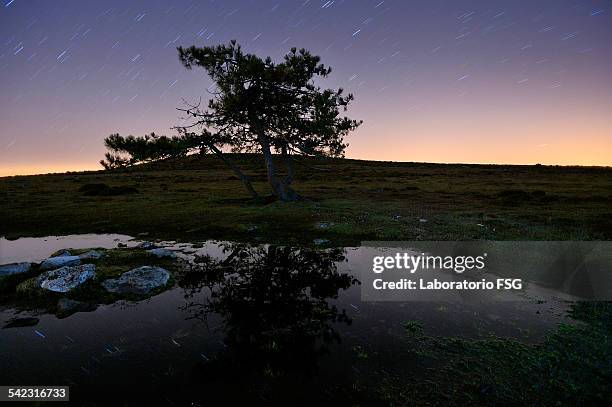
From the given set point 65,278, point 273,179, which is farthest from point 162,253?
point 273,179

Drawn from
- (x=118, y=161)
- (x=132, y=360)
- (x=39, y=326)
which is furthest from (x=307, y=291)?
(x=118, y=161)

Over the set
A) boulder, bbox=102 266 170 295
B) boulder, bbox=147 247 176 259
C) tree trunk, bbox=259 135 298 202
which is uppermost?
tree trunk, bbox=259 135 298 202

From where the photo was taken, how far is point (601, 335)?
25.4 feet

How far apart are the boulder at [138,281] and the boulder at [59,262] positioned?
260 cm

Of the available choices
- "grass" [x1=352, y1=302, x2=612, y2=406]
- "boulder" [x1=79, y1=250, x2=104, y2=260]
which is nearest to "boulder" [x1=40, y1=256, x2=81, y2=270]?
"boulder" [x1=79, y1=250, x2=104, y2=260]

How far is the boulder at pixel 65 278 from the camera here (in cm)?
1047

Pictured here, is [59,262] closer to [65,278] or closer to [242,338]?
[65,278]

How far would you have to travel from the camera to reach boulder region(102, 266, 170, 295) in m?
10.8

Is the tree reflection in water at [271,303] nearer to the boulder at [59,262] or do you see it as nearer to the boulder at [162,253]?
the boulder at [162,253]

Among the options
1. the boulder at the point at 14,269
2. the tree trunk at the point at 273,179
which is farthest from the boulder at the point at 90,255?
the tree trunk at the point at 273,179

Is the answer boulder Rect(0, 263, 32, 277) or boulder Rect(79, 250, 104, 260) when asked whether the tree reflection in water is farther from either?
boulder Rect(0, 263, 32, 277)

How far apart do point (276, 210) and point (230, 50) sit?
40.4 feet

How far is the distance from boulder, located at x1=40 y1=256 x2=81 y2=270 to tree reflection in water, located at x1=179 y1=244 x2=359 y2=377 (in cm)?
400

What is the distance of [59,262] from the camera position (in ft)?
41.4
